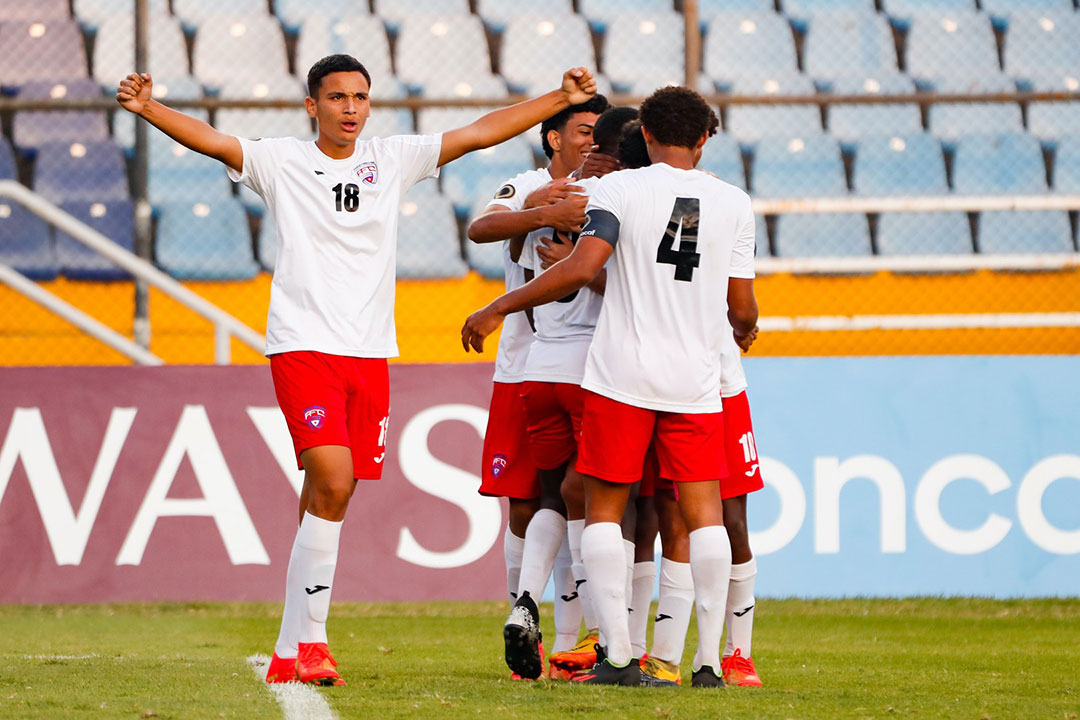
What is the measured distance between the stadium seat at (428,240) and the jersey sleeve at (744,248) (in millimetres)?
5339

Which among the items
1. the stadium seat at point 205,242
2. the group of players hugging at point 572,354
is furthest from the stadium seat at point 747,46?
the group of players hugging at point 572,354

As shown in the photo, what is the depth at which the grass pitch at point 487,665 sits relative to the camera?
393cm

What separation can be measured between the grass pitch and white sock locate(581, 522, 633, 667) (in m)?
0.14

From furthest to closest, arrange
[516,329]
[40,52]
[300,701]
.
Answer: [40,52] < [516,329] < [300,701]

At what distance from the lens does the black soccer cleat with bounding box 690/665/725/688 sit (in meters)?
4.33

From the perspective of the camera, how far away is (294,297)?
4527 millimetres

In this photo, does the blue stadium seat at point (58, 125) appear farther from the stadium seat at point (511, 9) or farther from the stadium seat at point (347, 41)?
the stadium seat at point (511, 9)

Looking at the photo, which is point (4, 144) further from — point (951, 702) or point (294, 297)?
point (951, 702)

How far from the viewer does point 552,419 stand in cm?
473

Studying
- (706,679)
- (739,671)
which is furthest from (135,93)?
(739,671)

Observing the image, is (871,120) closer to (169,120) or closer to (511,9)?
(511,9)

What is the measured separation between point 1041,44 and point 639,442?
8.91 m

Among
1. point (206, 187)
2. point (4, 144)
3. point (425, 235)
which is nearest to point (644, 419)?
point (425, 235)

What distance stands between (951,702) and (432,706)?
4.71ft
